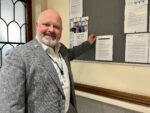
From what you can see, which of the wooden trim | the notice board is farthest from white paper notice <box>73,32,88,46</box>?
the wooden trim

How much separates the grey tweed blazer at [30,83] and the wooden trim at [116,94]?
0.45 meters

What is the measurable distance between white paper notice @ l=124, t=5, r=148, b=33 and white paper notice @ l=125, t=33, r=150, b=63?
0.15 ft

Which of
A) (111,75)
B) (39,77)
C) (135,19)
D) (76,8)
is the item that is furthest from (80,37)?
(39,77)

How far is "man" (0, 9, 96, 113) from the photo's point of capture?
4.72 ft

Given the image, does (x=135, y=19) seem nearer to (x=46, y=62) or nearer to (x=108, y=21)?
(x=108, y=21)

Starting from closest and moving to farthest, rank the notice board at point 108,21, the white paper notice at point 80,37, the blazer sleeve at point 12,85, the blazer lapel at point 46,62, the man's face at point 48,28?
the blazer sleeve at point 12,85 → the blazer lapel at point 46,62 → the man's face at point 48,28 → the notice board at point 108,21 → the white paper notice at point 80,37

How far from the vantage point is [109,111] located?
1.89m

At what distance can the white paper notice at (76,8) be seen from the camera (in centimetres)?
220

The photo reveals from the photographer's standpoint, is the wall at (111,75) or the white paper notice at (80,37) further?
the white paper notice at (80,37)

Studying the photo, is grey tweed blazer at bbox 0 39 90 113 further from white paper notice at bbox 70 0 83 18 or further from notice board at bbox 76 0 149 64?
white paper notice at bbox 70 0 83 18

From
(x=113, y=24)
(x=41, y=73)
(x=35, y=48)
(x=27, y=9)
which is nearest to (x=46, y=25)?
(x=35, y=48)

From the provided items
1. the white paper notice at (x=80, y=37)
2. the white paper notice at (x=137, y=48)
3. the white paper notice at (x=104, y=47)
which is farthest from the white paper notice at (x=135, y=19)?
the white paper notice at (x=80, y=37)

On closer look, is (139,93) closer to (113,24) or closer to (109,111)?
(109,111)

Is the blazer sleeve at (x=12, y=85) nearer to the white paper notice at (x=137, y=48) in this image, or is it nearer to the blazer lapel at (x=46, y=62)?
the blazer lapel at (x=46, y=62)
